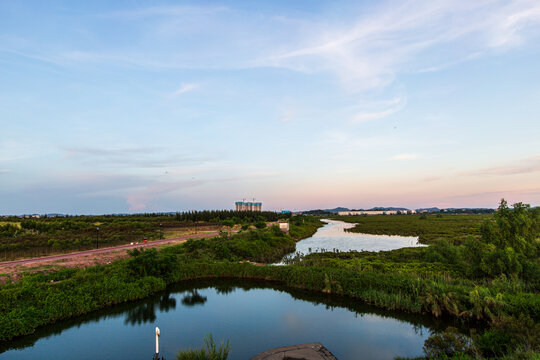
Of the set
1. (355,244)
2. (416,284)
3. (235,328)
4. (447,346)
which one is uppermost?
(416,284)

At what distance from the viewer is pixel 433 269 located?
2503 cm

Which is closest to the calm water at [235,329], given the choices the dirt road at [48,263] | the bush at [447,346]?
the bush at [447,346]

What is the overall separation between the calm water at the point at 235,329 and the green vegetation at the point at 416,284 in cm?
106

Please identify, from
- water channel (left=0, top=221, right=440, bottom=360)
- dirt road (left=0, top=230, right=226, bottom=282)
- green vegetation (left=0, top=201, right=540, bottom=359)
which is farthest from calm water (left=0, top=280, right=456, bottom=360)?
dirt road (left=0, top=230, right=226, bottom=282)

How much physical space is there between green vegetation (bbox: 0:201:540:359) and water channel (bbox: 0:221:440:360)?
3.22ft

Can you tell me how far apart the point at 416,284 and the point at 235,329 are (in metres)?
13.1

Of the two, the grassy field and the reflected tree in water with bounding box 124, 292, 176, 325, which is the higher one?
the reflected tree in water with bounding box 124, 292, 176, 325

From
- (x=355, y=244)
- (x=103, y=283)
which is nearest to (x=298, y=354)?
(x=103, y=283)

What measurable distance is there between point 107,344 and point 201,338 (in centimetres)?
498

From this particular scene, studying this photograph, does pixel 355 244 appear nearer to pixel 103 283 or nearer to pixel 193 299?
pixel 193 299

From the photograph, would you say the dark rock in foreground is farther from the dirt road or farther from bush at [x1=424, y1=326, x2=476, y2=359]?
the dirt road

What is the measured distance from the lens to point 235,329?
17453 mm

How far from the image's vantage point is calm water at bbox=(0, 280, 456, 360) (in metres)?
14.4

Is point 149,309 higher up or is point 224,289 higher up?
point 149,309
